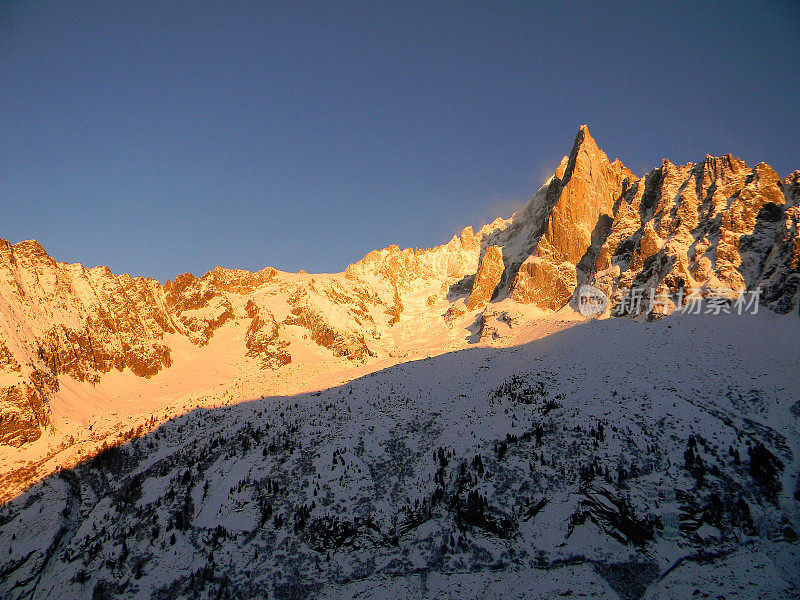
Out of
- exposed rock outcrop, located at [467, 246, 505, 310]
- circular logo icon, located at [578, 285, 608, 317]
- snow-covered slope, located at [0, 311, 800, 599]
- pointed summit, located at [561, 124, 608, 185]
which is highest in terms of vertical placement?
pointed summit, located at [561, 124, 608, 185]

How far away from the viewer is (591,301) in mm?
60875

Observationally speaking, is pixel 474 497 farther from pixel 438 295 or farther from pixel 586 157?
pixel 438 295

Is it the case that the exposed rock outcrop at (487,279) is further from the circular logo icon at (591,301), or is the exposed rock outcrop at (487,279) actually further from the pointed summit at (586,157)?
the circular logo icon at (591,301)

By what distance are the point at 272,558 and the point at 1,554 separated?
19.9 meters

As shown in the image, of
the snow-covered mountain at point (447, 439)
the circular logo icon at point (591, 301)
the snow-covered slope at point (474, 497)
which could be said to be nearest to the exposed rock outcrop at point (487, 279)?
the snow-covered mountain at point (447, 439)

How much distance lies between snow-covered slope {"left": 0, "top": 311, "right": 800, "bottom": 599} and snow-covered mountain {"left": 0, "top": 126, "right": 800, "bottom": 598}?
0.13m

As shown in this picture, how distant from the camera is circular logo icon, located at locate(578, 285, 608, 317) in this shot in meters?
58.1

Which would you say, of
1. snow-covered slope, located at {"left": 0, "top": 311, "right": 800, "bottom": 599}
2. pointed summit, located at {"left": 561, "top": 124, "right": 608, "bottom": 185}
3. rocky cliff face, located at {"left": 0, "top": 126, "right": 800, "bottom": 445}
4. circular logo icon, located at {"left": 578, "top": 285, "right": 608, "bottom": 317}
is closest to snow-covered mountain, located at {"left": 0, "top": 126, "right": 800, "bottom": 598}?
snow-covered slope, located at {"left": 0, "top": 311, "right": 800, "bottom": 599}

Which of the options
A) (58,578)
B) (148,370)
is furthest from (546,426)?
(148,370)

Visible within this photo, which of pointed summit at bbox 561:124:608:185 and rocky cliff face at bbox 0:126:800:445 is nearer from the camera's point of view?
rocky cliff face at bbox 0:126:800:445

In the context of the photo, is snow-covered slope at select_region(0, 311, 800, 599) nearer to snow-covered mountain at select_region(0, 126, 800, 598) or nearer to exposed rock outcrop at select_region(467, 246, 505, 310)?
snow-covered mountain at select_region(0, 126, 800, 598)

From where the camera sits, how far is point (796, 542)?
17.4 metres

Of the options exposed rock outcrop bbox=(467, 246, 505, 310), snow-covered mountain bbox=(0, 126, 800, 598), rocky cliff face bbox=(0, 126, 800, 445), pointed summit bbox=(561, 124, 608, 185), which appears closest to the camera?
snow-covered mountain bbox=(0, 126, 800, 598)

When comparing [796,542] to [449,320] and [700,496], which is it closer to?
[700,496]
